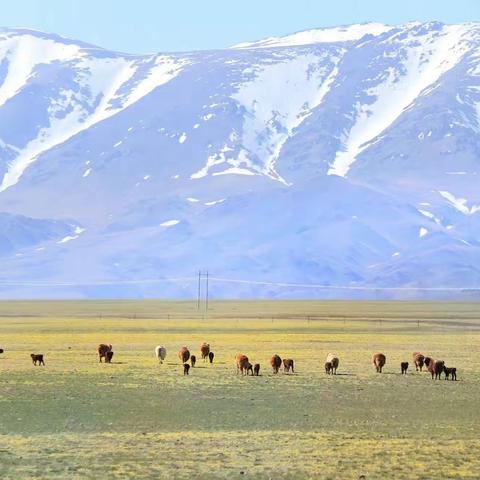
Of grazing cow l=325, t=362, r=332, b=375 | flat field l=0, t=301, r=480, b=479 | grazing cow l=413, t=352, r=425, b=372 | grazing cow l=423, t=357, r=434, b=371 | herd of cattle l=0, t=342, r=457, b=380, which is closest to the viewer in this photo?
flat field l=0, t=301, r=480, b=479

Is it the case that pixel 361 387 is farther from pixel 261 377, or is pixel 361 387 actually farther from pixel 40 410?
pixel 40 410

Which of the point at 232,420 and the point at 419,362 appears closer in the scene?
the point at 232,420

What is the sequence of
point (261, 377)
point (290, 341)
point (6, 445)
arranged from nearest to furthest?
point (6, 445) < point (261, 377) < point (290, 341)

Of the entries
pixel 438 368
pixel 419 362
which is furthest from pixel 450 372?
pixel 419 362

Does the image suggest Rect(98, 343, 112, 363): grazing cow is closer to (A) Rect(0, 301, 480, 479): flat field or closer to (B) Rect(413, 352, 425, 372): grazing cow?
(A) Rect(0, 301, 480, 479): flat field

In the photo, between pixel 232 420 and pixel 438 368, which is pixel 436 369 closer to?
pixel 438 368

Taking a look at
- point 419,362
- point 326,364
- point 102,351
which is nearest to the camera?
point 326,364

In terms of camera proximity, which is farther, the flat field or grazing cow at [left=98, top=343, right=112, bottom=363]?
grazing cow at [left=98, top=343, right=112, bottom=363]

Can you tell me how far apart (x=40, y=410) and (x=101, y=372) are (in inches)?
514

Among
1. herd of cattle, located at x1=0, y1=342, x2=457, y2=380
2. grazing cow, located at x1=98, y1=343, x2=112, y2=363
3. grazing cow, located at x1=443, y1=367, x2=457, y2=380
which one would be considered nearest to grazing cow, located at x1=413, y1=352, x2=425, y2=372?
herd of cattle, located at x1=0, y1=342, x2=457, y2=380

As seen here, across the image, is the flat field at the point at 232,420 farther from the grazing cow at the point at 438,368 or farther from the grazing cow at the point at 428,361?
the grazing cow at the point at 438,368

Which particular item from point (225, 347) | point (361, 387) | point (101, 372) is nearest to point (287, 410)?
point (361, 387)

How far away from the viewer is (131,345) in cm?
7075

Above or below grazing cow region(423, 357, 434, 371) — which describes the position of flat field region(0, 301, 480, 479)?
below
